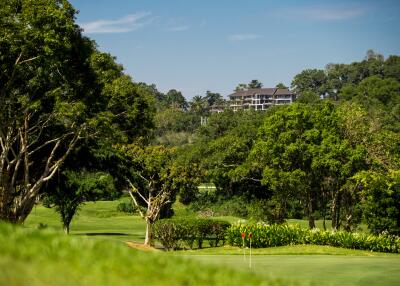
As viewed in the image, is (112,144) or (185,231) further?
(112,144)

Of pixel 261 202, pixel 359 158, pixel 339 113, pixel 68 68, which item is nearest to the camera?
pixel 68 68

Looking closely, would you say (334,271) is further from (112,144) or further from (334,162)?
(112,144)

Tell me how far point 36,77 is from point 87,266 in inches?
944

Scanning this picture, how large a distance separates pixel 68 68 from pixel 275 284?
24812 mm

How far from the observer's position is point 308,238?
34.1 metres

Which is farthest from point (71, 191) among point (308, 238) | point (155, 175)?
point (308, 238)

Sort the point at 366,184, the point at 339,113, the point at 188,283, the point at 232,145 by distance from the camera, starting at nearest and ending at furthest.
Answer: the point at 188,283, the point at 366,184, the point at 339,113, the point at 232,145

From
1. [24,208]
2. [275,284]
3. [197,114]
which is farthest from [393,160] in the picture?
[197,114]

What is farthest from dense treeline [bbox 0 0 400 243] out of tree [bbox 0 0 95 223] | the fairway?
the fairway

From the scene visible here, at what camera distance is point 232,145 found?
58.5 m

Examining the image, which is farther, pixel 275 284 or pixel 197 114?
pixel 197 114

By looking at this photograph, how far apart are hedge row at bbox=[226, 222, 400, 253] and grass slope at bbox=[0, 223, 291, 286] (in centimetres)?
2767

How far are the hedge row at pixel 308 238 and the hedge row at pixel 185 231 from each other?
211 centimetres

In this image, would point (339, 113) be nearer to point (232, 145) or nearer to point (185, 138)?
point (232, 145)
